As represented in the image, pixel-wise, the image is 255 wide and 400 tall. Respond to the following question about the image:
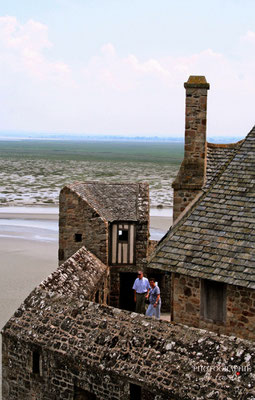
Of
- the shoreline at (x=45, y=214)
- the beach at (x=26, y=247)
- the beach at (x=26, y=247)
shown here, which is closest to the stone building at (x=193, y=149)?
the beach at (x=26, y=247)

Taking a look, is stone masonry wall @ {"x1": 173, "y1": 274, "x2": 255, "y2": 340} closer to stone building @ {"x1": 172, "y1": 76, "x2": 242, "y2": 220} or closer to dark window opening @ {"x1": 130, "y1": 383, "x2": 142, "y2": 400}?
dark window opening @ {"x1": 130, "y1": 383, "x2": 142, "y2": 400}

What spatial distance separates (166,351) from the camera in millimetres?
8156

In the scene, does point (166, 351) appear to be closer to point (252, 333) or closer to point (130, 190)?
point (252, 333)

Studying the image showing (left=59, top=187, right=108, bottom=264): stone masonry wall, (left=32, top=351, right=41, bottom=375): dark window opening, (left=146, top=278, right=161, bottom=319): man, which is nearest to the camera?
(left=32, top=351, right=41, bottom=375): dark window opening

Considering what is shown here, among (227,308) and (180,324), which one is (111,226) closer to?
(227,308)

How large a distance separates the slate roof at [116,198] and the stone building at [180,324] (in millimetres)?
4203

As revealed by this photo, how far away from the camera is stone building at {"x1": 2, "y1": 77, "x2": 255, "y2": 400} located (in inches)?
306

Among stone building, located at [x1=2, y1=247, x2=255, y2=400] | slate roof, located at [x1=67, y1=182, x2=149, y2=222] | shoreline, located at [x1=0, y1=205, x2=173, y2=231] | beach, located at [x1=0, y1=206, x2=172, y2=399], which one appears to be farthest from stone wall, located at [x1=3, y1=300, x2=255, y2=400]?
shoreline, located at [x1=0, y1=205, x2=173, y2=231]

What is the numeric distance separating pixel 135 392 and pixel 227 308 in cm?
223

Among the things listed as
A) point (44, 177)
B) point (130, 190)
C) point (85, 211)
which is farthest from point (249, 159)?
point (44, 177)

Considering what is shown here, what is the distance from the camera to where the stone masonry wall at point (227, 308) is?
28.9 ft

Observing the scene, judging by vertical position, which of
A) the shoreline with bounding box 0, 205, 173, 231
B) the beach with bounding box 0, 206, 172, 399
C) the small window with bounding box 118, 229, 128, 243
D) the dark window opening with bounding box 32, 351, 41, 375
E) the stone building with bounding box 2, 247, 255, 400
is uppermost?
the small window with bounding box 118, 229, 128, 243

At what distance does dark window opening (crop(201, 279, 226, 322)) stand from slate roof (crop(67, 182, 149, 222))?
6.61m

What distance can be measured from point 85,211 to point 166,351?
7.79 meters
